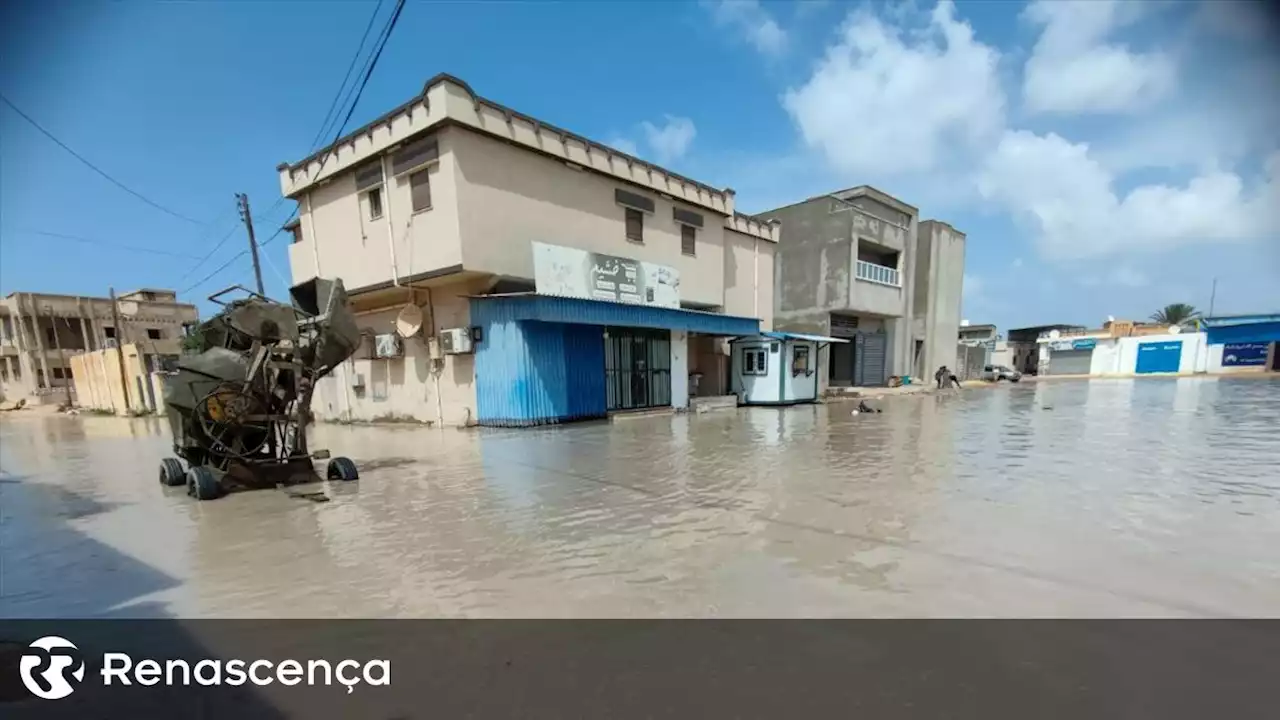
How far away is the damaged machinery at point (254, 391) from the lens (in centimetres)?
660

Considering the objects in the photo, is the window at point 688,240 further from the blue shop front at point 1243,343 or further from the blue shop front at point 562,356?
the blue shop front at point 1243,343

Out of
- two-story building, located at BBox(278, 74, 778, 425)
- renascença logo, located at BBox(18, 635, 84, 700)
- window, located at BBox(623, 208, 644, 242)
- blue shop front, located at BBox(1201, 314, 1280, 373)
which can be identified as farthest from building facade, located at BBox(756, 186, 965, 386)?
blue shop front, located at BBox(1201, 314, 1280, 373)

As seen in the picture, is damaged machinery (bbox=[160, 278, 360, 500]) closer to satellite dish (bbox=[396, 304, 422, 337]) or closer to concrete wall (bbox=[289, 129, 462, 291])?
concrete wall (bbox=[289, 129, 462, 291])

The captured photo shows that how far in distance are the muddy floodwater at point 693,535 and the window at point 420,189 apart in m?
6.60

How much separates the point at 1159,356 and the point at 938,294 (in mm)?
26272

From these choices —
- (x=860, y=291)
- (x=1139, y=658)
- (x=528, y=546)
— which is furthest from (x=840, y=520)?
(x=860, y=291)

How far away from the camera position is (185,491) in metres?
6.97

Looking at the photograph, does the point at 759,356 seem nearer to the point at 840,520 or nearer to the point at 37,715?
the point at 840,520

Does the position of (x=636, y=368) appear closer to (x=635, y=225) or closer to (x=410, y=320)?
(x=635, y=225)

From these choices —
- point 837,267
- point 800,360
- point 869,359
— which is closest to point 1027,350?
point 869,359

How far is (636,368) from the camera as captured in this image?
1541 cm

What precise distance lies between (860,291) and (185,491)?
2559 cm

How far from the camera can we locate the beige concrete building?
33.1 metres

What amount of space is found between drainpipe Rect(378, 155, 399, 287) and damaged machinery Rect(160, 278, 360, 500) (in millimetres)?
5762
